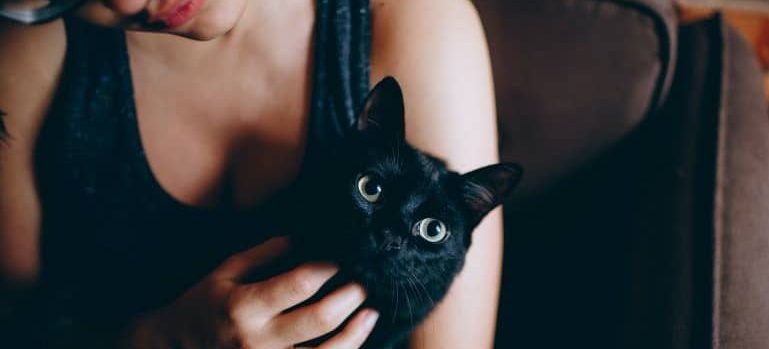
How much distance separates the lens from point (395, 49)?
2.21 ft

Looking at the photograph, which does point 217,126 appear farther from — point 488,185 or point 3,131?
point 488,185

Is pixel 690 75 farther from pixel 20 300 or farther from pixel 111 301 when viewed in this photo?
pixel 20 300

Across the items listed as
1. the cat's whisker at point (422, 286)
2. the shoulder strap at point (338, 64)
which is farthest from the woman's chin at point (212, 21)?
the cat's whisker at point (422, 286)

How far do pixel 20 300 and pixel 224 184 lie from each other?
436mm

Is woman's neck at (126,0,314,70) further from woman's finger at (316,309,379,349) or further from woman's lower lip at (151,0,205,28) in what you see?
woman's finger at (316,309,379,349)

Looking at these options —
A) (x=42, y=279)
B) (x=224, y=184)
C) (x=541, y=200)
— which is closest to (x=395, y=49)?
(x=224, y=184)

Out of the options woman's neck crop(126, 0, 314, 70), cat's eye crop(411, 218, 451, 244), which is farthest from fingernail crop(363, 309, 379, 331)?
woman's neck crop(126, 0, 314, 70)

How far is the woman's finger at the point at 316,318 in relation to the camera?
1.93 ft

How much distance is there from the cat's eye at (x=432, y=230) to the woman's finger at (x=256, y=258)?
177 mm

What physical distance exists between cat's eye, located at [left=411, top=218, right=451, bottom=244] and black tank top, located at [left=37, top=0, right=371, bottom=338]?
0.61 ft

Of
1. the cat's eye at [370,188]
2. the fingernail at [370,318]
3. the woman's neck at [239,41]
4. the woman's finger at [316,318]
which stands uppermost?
the woman's neck at [239,41]

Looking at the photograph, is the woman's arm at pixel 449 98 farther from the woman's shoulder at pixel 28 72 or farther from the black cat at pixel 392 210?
the woman's shoulder at pixel 28 72

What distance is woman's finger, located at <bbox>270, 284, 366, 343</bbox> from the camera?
59 cm

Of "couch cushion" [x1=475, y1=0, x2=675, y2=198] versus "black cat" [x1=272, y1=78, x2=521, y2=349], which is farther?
"couch cushion" [x1=475, y1=0, x2=675, y2=198]
